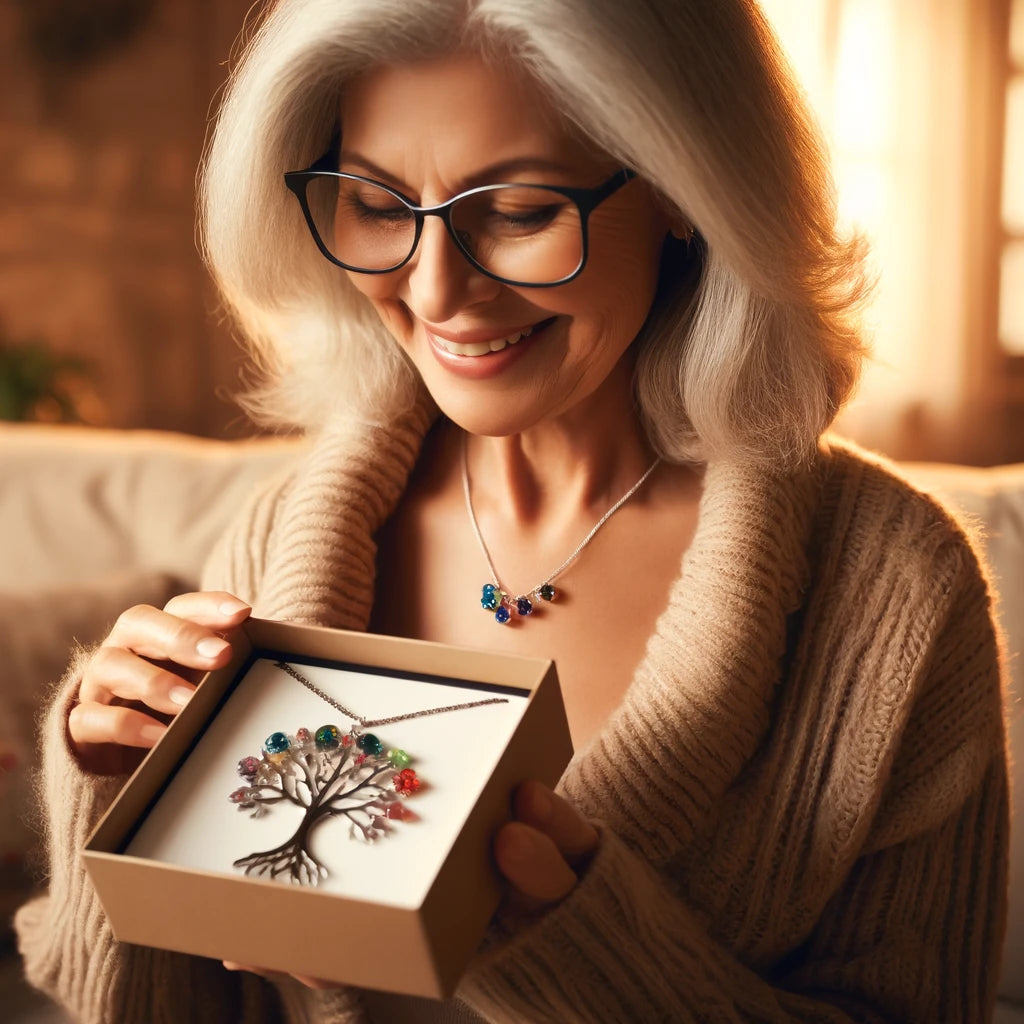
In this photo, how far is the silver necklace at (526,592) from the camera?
3.76 ft

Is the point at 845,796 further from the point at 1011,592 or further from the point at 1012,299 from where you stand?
the point at 1012,299

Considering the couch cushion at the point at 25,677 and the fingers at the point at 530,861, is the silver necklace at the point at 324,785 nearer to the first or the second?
the fingers at the point at 530,861

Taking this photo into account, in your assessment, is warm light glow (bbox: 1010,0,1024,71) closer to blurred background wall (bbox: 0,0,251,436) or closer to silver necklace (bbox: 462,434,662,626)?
blurred background wall (bbox: 0,0,251,436)

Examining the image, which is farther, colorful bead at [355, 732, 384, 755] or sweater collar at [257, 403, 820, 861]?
sweater collar at [257, 403, 820, 861]

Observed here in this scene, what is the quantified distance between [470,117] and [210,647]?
1.45ft

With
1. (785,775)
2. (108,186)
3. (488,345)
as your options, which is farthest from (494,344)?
(108,186)

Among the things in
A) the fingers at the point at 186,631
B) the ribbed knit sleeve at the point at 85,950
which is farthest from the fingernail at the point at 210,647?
the ribbed knit sleeve at the point at 85,950

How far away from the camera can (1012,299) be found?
132 inches

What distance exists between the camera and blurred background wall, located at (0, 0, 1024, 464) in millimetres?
3127

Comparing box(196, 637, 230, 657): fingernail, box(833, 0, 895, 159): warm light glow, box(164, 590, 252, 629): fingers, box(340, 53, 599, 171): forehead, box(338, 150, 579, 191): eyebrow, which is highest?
box(833, 0, 895, 159): warm light glow

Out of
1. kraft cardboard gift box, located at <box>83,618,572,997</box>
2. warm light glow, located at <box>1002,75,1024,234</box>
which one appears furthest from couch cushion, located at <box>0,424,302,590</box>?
warm light glow, located at <box>1002,75,1024,234</box>

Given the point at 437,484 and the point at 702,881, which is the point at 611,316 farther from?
the point at 702,881

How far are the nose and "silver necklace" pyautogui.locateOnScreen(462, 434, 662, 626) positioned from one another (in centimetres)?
32

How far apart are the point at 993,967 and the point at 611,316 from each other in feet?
2.43
